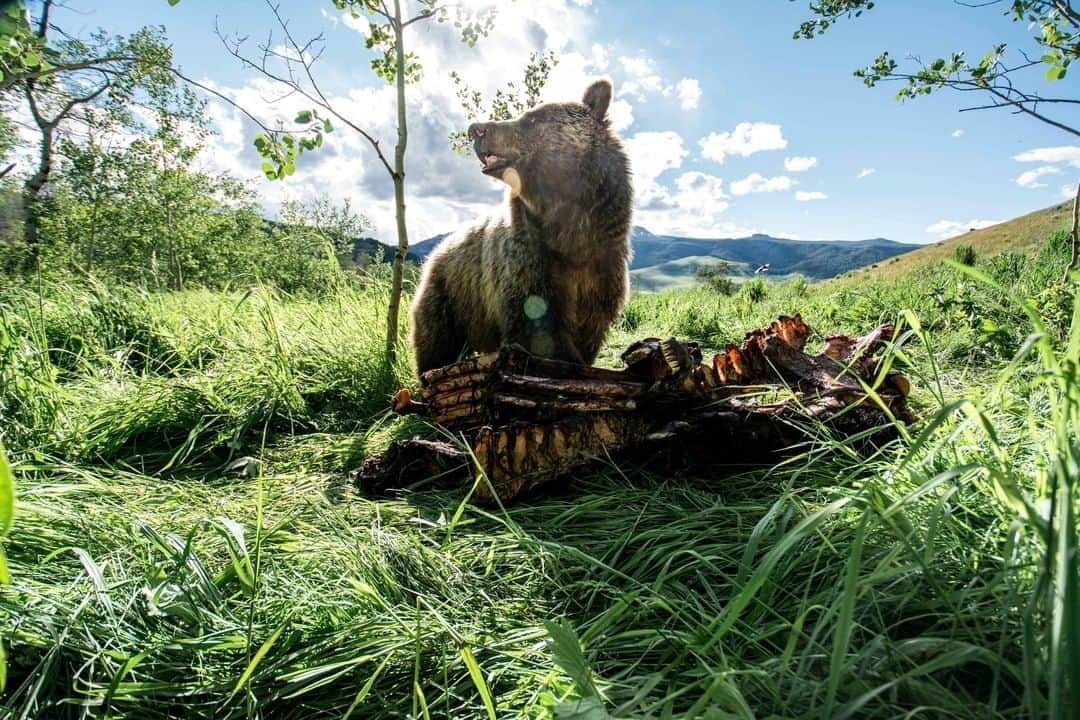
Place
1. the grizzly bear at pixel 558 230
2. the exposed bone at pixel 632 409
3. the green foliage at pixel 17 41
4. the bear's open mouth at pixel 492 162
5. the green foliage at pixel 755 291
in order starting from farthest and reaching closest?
the green foliage at pixel 755 291
the bear's open mouth at pixel 492 162
the grizzly bear at pixel 558 230
the exposed bone at pixel 632 409
the green foliage at pixel 17 41

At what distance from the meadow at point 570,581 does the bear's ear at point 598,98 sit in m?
2.44

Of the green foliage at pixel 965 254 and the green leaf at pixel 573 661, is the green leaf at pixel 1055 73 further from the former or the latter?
the green foliage at pixel 965 254

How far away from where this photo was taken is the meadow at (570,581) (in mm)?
878

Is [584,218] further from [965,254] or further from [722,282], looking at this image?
[722,282]

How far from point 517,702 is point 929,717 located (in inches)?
26.9

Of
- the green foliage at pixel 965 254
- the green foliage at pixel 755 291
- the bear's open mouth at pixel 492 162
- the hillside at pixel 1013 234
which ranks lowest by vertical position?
the green foliage at pixel 755 291

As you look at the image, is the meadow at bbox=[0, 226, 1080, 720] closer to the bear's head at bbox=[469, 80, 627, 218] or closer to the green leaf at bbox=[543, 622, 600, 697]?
the green leaf at bbox=[543, 622, 600, 697]

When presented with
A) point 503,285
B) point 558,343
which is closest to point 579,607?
point 558,343

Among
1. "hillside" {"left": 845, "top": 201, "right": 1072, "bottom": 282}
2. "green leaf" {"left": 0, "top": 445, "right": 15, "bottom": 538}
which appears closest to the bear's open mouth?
"green leaf" {"left": 0, "top": 445, "right": 15, "bottom": 538}

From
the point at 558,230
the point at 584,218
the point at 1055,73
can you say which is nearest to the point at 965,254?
the point at 1055,73

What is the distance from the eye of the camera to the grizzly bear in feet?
10.5

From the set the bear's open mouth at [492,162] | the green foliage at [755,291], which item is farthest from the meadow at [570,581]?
the green foliage at [755,291]

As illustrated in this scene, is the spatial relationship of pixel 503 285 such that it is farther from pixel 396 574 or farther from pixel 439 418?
pixel 396 574

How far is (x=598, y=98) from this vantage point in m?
3.51
